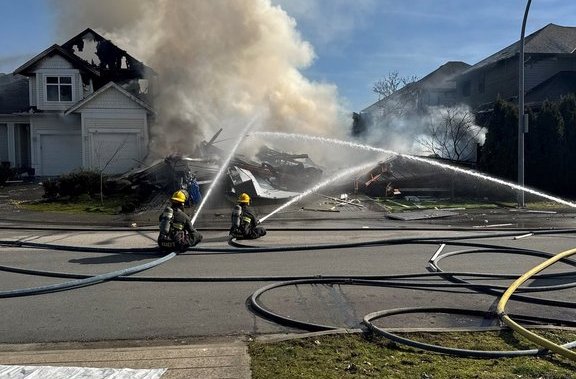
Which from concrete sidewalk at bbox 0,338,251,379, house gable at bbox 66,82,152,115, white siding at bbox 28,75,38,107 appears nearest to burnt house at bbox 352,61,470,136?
house gable at bbox 66,82,152,115

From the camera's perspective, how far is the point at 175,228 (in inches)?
352

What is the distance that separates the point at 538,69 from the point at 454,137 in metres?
8.92

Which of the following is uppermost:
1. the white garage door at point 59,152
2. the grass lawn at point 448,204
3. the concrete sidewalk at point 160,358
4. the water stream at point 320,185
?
the white garage door at point 59,152

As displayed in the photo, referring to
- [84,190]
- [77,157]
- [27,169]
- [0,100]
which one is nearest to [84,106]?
[77,157]

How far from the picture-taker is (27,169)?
86.8 feet

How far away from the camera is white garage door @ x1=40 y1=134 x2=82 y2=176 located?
26.5m

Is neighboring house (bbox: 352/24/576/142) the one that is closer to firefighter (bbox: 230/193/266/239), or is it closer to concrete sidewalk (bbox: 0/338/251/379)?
firefighter (bbox: 230/193/266/239)

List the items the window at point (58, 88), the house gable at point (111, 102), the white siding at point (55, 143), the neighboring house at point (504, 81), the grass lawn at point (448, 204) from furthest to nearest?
the neighboring house at point (504, 81) < the window at point (58, 88) < the white siding at point (55, 143) < the house gable at point (111, 102) < the grass lawn at point (448, 204)

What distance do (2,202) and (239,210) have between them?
11.3m

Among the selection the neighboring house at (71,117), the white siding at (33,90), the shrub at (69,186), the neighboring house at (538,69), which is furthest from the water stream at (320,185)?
the white siding at (33,90)

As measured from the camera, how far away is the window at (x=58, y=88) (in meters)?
26.8

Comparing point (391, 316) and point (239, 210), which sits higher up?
point (239, 210)

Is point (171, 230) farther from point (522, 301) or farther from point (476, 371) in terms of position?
point (476, 371)

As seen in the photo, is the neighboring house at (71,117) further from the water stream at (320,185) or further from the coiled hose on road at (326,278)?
the coiled hose on road at (326,278)
